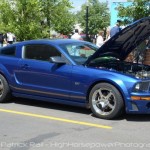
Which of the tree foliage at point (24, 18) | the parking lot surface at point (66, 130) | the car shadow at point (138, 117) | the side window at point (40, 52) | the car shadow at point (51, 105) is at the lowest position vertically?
the parking lot surface at point (66, 130)

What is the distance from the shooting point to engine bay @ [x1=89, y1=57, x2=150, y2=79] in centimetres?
761

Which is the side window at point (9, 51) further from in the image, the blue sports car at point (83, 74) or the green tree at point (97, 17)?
Result: the green tree at point (97, 17)

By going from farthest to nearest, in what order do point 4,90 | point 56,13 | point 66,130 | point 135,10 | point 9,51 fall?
point 56,13
point 135,10
point 9,51
point 4,90
point 66,130

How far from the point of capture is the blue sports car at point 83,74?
706cm

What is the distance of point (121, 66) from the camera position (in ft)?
26.8

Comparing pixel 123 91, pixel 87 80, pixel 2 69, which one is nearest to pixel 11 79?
pixel 2 69

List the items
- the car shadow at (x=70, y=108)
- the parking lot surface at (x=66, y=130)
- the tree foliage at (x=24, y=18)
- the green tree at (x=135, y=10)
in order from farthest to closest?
1. the tree foliage at (x=24, y=18)
2. the green tree at (x=135, y=10)
3. the car shadow at (x=70, y=108)
4. the parking lot surface at (x=66, y=130)

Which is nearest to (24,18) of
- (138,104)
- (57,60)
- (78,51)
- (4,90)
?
(4,90)

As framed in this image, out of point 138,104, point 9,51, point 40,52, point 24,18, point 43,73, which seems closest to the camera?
point 138,104

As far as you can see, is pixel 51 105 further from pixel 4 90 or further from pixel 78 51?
pixel 78 51

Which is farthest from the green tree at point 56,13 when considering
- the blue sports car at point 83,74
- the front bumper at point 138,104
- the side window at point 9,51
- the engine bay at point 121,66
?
the front bumper at point 138,104

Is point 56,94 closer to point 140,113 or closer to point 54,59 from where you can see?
point 54,59

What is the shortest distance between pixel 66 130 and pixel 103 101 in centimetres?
103

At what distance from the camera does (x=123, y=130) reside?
6.57 meters
